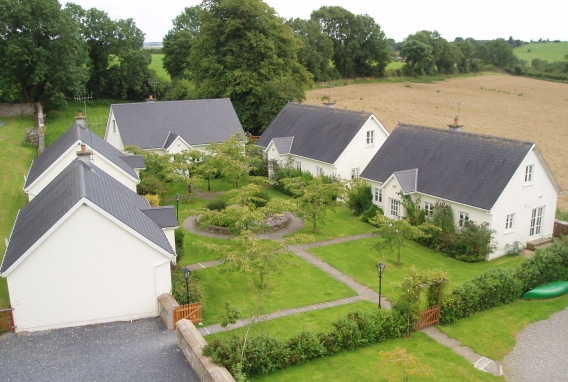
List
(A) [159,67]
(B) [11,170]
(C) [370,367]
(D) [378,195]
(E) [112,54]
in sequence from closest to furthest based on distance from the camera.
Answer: (C) [370,367] < (D) [378,195] < (B) [11,170] < (E) [112,54] < (A) [159,67]

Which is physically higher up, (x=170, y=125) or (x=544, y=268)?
(x=170, y=125)

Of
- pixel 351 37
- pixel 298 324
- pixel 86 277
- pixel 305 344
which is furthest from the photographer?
pixel 351 37

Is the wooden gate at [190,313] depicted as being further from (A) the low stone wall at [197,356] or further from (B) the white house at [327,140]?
(B) the white house at [327,140]

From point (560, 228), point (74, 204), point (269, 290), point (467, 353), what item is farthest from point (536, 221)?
point (74, 204)

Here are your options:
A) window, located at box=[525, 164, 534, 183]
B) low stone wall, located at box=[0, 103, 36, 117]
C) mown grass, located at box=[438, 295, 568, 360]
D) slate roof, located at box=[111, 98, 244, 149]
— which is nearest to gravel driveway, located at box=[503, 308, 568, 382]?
mown grass, located at box=[438, 295, 568, 360]

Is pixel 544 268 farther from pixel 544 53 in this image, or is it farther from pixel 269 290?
pixel 544 53

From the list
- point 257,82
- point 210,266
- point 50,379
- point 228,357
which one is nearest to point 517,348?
point 228,357

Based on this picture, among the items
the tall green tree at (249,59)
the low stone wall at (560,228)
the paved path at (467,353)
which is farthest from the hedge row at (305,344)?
the tall green tree at (249,59)

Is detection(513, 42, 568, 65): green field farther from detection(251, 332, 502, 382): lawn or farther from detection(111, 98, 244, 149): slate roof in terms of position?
detection(251, 332, 502, 382): lawn
